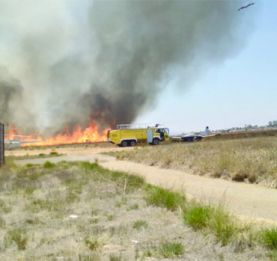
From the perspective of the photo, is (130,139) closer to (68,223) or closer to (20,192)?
(20,192)

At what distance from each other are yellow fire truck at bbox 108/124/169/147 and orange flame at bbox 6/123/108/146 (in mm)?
28798

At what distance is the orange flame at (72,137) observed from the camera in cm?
9275

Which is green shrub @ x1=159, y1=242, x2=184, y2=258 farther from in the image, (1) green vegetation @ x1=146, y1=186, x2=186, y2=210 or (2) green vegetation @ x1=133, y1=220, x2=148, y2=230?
(1) green vegetation @ x1=146, y1=186, x2=186, y2=210

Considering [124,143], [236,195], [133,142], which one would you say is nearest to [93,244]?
[236,195]

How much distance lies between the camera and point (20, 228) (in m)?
9.48

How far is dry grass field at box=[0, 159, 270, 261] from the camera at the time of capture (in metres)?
A: 7.11

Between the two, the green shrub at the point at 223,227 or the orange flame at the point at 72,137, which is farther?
the orange flame at the point at 72,137

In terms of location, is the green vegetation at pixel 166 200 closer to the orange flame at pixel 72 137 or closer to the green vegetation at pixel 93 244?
the green vegetation at pixel 93 244

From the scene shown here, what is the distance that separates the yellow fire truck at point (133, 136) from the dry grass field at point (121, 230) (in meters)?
51.1

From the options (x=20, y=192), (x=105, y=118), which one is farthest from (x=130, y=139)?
(x=20, y=192)

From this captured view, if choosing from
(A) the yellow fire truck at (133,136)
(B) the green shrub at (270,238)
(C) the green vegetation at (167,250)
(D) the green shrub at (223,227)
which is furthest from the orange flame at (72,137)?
(B) the green shrub at (270,238)

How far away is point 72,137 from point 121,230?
88561mm

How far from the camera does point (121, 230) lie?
891cm

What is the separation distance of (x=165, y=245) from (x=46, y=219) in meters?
3.79
